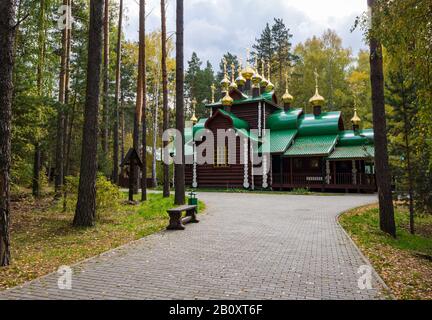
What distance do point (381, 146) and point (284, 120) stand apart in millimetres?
18796

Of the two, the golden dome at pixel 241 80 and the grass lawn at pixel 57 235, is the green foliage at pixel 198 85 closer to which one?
the golden dome at pixel 241 80

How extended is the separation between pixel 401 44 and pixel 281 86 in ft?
127

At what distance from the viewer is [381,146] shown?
9703 mm

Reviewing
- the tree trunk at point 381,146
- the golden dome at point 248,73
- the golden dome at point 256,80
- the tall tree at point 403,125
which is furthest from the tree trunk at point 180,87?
the golden dome at point 248,73

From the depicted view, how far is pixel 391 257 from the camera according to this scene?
23.3 ft

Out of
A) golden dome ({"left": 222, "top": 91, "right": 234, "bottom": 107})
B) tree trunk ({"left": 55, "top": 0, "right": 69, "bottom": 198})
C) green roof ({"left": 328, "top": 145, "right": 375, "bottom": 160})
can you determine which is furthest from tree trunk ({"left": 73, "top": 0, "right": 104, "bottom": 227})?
golden dome ({"left": 222, "top": 91, "right": 234, "bottom": 107})

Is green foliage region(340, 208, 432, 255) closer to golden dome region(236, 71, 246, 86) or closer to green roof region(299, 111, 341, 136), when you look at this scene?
green roof region(299, 111, 341, 136)

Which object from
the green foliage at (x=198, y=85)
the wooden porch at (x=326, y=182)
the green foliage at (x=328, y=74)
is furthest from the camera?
the green foliage at (x=198, y=85)

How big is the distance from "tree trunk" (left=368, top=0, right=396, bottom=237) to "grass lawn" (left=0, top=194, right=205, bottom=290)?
6.62m

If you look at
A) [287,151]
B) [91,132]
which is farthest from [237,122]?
[91,132]

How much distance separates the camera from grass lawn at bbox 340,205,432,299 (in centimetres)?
512

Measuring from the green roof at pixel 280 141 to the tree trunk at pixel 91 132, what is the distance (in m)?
18.1

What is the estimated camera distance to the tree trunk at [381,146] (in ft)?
31.2

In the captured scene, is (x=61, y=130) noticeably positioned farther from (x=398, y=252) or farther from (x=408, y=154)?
(x=408, y=154)
